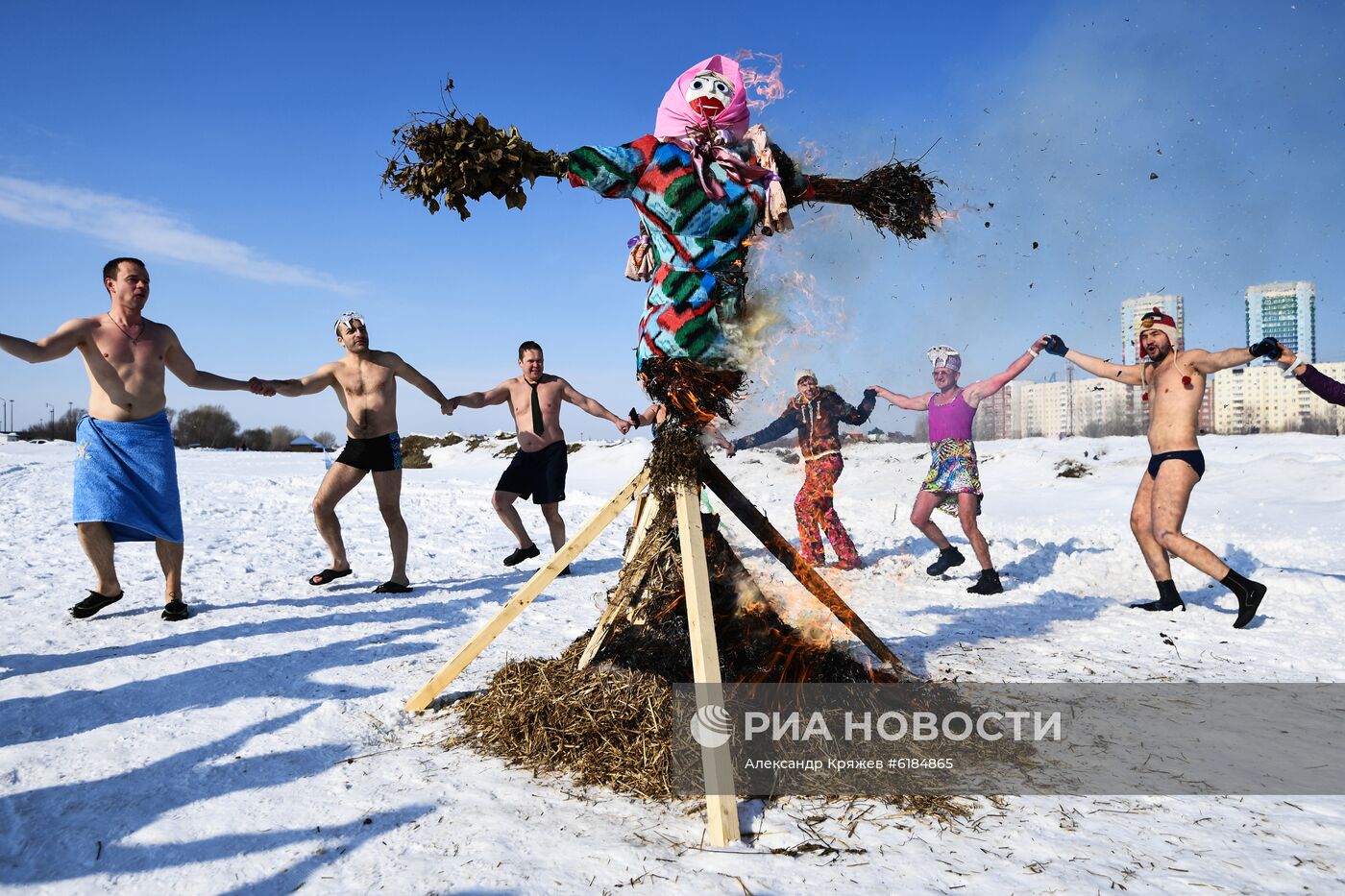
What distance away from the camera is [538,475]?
7.54 m

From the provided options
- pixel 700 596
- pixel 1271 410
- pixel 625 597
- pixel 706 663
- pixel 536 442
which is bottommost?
pixel 706 663

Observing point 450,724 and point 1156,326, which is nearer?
point 450,724

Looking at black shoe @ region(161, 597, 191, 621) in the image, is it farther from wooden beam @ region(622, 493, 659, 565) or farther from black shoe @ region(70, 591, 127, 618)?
wooden beam @ region(622, 493, 659, 565)

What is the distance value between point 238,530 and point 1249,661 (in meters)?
10.5

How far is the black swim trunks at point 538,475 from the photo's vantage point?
7.52 metres

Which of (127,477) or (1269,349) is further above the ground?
(1269,349)

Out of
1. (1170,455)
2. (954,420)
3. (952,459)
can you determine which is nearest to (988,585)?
(952,459)

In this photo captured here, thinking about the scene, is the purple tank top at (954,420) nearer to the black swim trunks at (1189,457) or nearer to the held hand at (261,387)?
the black swim trunks at (1189,457)

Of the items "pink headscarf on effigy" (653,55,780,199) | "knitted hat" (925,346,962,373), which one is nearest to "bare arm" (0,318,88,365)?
"pink headscarf on effigy" (653,55,780,199)

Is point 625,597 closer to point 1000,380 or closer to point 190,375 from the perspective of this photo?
point 190,375

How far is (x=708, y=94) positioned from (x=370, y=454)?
15.1ft

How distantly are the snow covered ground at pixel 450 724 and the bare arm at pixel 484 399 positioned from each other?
5.73ft

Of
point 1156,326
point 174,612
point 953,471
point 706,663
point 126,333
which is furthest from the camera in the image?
point 953,471

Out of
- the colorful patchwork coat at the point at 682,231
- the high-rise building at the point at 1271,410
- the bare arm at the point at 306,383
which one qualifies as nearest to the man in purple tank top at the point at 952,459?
the colorful patchwork coat at the point at 682,231
